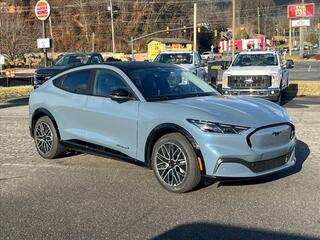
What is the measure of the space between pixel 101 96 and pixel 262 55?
461 inches

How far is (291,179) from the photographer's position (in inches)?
272

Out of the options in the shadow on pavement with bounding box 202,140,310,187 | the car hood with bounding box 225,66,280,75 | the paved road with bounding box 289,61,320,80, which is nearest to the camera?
the shadow on pavement with bounding box 202,140,310,187

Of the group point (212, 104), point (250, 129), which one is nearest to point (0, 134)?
point (212, 104)

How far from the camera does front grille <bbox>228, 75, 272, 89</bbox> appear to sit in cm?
1611

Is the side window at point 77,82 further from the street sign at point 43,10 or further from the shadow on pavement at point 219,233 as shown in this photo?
the street sign at point 43,10

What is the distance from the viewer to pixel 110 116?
7.13 metres

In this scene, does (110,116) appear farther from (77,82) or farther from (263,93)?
(263,93)

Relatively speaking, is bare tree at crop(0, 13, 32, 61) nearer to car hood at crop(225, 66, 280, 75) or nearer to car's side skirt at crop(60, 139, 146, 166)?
car hood at crop(225, 66, 280, 75)

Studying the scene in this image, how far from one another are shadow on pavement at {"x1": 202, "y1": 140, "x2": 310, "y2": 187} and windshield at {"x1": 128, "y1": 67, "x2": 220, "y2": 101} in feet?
4.43

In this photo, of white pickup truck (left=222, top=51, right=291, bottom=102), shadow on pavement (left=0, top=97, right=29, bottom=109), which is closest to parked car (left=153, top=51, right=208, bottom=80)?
white pickup truck (left=222, top=51, right=291, bottom=102)

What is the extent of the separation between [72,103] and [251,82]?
9395 mm

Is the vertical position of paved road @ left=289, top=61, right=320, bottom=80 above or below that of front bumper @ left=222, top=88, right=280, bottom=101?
below

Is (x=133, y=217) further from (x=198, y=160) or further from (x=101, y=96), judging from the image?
(x=101, y=96)

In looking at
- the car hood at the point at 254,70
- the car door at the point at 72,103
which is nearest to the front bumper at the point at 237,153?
the car door at the point at 72,103
